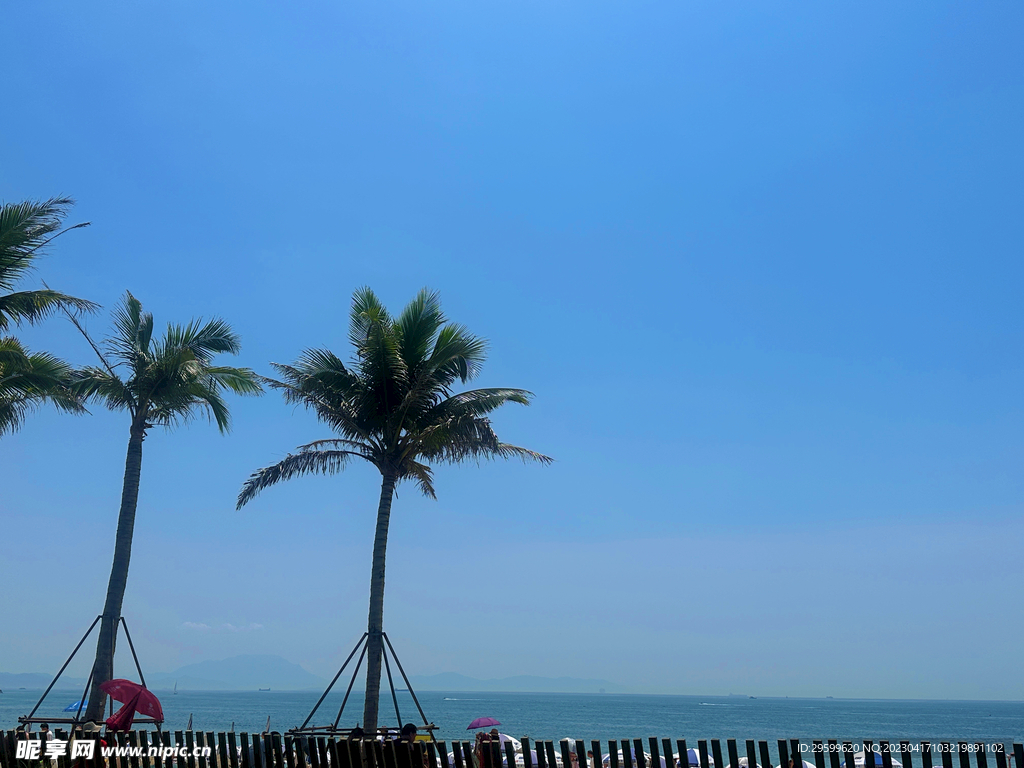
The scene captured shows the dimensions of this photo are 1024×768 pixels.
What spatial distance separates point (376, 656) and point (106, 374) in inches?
378

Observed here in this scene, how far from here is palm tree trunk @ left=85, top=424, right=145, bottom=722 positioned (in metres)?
19.9

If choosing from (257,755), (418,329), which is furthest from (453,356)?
(257,755)

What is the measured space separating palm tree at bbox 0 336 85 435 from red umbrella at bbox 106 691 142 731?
24.0 feet

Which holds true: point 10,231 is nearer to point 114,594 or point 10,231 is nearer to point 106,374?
point 106,374

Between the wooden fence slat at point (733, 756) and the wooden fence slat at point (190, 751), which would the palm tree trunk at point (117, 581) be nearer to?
the wooden fence slat at point (190, 751)

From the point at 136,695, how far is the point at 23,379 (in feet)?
23.8

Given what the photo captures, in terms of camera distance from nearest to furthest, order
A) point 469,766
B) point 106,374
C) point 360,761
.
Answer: point 469,766 → point 360,761 → point 106,374

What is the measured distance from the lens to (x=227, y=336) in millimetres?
23297

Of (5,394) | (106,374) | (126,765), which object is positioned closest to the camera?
(126,765)

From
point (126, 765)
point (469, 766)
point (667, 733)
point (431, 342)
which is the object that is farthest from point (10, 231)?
point (667, 733)

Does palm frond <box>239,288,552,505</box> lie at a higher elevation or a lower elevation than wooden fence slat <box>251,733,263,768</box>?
higher

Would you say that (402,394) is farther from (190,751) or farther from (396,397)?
(190,751)

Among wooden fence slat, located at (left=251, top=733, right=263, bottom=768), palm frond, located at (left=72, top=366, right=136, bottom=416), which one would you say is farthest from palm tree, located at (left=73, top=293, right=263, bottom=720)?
wooden fence slat, located at (left=251, top=733, right=263, bottom=768)

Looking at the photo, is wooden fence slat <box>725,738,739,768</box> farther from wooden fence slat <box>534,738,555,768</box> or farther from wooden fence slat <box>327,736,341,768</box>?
wooden fence slat <box>327,736,341,768</box>
